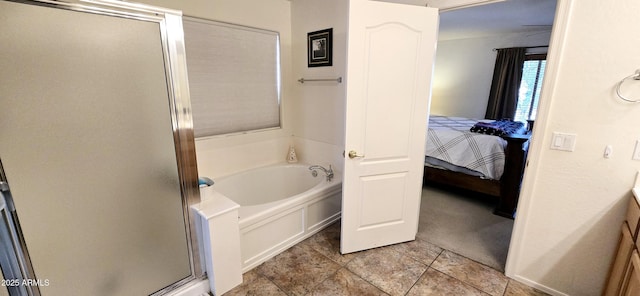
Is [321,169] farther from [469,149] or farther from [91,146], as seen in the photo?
[91,146]

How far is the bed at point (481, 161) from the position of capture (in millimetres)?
2719

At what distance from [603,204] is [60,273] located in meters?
2.88

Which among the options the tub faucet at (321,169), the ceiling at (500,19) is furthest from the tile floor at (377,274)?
the ceiling at (500,19)

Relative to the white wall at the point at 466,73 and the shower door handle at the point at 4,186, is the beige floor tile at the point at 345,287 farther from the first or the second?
the white wall at the point at 466,73

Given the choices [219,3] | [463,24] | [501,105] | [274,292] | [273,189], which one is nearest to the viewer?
[274,292]


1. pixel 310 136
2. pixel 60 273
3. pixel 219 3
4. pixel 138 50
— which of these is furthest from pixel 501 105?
pixel 60 273

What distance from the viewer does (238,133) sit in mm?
2906

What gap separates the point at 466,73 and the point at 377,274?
5.83 m

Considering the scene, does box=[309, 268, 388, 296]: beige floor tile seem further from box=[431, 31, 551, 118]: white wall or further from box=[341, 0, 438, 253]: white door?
box=[431, 31, 551, 118]: white wall

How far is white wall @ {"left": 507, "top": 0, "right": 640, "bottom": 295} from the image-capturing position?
4.72 ft

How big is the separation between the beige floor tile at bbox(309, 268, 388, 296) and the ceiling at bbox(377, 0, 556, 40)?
7.17ft

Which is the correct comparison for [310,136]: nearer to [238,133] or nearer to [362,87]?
[238,133]

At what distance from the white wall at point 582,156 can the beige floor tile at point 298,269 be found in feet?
4.63

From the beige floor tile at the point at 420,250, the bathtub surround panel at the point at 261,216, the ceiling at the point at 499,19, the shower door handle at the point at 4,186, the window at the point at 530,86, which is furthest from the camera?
the window at the point at 530,86
